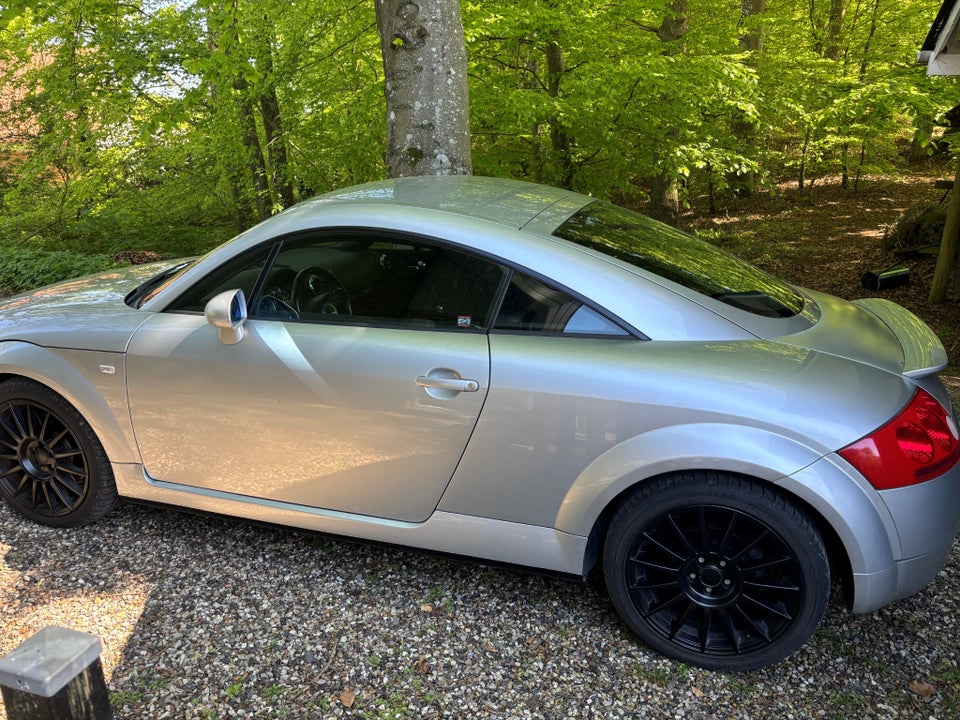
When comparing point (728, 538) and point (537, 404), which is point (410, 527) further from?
point (728, 538)

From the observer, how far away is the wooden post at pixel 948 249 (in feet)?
24.3

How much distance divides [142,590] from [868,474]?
281 cm

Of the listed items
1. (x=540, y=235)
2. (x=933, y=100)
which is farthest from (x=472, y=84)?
(x=540, y=235)

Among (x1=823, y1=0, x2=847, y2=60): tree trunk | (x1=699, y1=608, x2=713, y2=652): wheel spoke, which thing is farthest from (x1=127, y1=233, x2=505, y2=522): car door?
(x1=823, y1=0, x2=847, y2=60): tree trunk

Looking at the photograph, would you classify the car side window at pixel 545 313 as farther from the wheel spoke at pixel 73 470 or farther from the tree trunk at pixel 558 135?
the tree trunk at pixel 558 135

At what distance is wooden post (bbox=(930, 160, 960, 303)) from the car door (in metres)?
6.71

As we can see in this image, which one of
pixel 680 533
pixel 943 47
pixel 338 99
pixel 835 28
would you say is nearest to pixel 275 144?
pixel 338 99

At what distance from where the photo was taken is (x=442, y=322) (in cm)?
276

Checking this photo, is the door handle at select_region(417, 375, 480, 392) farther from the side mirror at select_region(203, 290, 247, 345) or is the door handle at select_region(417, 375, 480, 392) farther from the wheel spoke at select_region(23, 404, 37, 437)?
the wheel spoke at select_region(23, 404, 37, 437)

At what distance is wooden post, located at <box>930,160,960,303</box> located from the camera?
Result: 292 inches

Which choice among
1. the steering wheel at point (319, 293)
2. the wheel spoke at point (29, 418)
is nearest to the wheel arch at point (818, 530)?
the steering wheel at point (319, 293)

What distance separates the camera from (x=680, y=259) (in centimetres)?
298

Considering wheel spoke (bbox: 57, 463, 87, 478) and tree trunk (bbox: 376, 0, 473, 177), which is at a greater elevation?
tree trunk (bbox: 376, 0, 473, 177)

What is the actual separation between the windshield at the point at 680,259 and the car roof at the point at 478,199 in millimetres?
91
